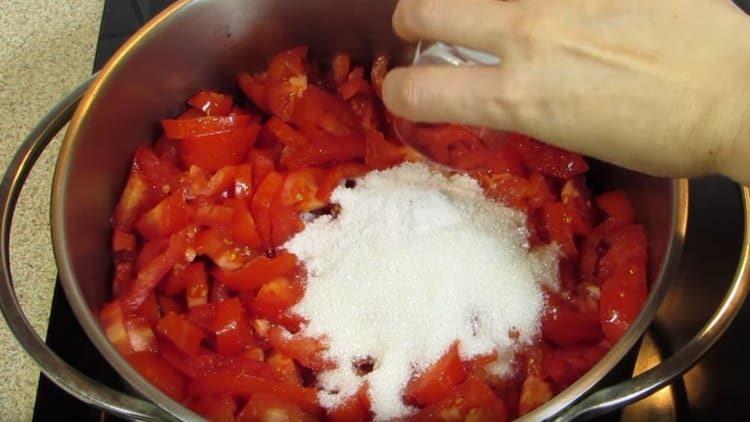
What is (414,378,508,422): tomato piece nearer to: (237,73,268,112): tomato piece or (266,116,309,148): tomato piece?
(266,116,309,148): tomato piece

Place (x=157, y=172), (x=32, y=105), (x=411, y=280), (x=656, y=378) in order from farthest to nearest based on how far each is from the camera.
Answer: (x=32, y=105) < (x=157, y=172) < (x=411, y=280) < (x=656, y=378)

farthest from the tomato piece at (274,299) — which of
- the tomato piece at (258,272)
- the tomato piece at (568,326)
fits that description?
the tomato piece at (568,326)

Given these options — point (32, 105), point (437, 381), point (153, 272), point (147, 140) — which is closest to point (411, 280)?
point (437, 381)

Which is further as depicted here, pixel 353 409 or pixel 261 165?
pixel 261 165

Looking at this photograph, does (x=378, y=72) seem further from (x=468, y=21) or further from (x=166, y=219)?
(x=468, y=21)

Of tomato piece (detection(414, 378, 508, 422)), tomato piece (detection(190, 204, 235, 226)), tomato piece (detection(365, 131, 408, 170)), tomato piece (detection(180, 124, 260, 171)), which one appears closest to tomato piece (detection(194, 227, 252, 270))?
tomato piece (detection(190, 204, 235, 226))

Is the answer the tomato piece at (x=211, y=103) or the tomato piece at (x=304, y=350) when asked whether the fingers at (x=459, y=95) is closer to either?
the tomato piece at (x=304, y=350)

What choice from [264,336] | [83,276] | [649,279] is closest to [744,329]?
[649,279]
